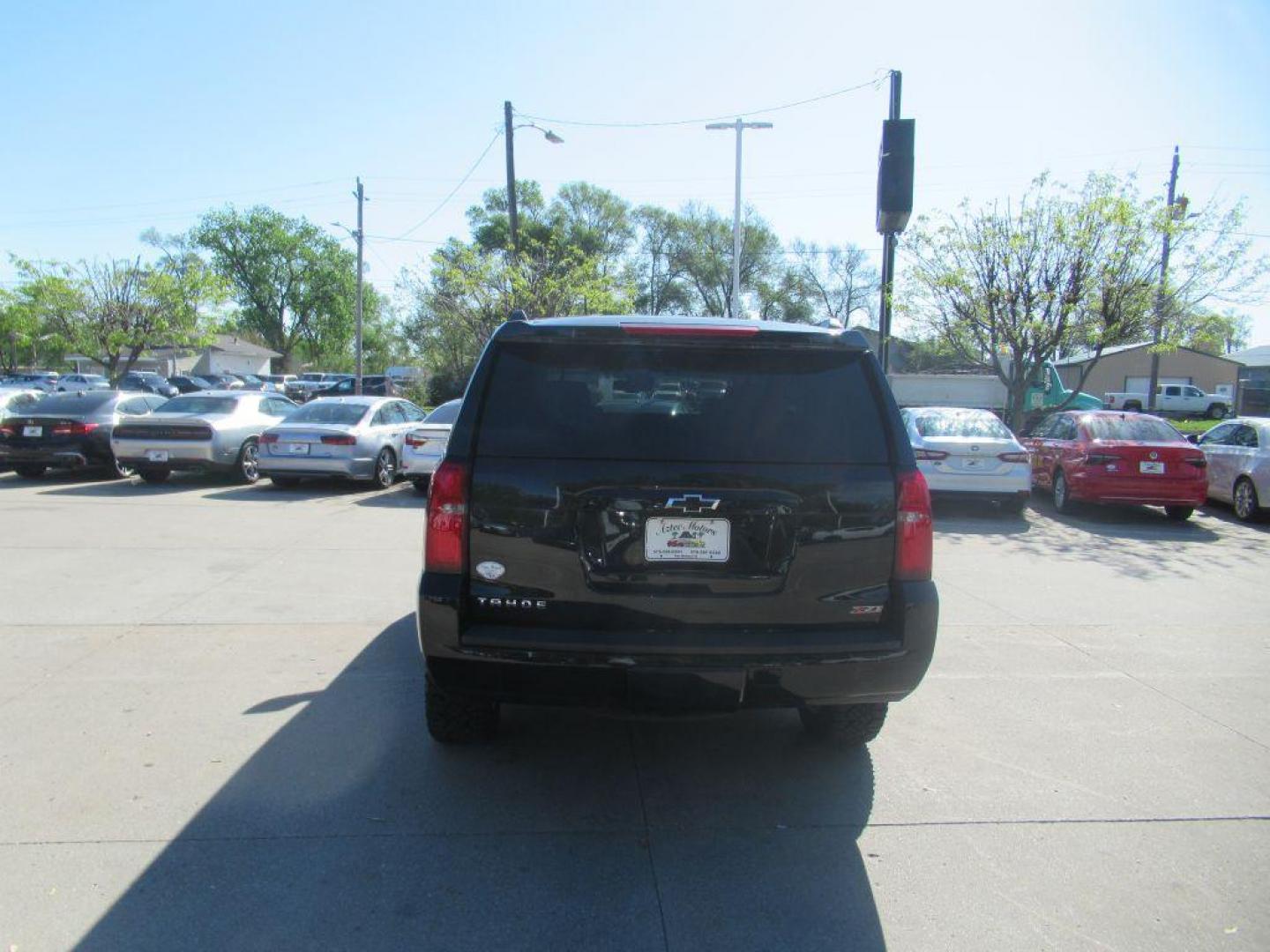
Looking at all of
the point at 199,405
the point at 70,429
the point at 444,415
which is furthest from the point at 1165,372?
the point at 70,429

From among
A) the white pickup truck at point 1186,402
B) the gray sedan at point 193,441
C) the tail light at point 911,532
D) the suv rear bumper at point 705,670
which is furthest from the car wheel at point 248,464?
the white pickup truck at point 1186,402

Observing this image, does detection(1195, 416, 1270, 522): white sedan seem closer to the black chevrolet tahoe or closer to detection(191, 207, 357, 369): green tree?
the black chevrolet tahoe

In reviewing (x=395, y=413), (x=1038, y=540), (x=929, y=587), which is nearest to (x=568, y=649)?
(x=929, y=587)

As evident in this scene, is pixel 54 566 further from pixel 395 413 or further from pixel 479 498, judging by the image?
pixel 395 413

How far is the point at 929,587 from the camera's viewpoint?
10.8 ft

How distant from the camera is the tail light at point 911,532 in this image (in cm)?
323

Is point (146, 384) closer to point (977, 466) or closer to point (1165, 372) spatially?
point (977, 466)

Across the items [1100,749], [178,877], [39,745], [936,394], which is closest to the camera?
[178,877]

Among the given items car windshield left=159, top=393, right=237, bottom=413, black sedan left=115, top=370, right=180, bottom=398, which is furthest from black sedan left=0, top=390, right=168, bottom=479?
black sedan left=115, top=370, right=180, bottom=398

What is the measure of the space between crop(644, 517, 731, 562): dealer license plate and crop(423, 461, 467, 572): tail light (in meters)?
0.68

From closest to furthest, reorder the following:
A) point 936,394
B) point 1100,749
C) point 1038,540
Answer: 1. point 1100,749
2. point 1038,540
3. point 936,394

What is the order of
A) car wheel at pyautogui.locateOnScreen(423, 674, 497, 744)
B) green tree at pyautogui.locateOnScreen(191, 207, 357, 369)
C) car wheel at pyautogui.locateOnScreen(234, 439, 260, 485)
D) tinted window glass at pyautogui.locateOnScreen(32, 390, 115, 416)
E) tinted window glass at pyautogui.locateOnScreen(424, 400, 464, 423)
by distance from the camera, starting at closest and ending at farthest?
car wheel at pyautogui.locateOnScreen(423, 674, 497, 744) → tinted window glass at pyautogui.locateOnScreen(424, 400, 464, 423) → car wheel at pyautogui.locateOnScreen(234, 439, 260, 485) → tinted window glass at pyautogui.locateOnScreen(32, 390, 115, 416) → green tree at pyautogui.locateOnScreen(191, 207, 357, 369)

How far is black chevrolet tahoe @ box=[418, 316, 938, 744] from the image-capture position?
309 centimetres

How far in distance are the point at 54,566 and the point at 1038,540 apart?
399 inches
